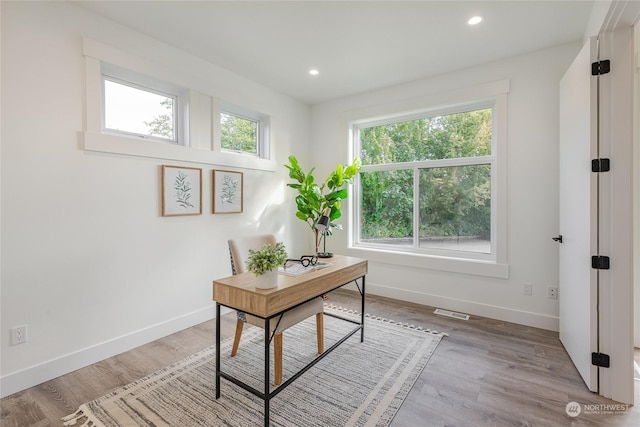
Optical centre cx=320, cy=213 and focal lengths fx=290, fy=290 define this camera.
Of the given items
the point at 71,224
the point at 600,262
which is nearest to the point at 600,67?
the point at 600,262

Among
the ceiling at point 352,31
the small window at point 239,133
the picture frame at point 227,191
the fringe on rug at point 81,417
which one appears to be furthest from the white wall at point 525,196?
the fringe on rug at point 81,417

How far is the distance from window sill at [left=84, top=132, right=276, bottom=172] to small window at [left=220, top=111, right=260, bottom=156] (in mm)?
212

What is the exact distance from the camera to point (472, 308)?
10.7ft

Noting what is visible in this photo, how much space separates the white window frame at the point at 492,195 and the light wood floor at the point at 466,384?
69cm

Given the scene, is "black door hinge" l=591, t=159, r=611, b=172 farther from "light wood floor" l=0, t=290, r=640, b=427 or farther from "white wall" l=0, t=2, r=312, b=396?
"white wall" l=0, t=2, r=312, b=396

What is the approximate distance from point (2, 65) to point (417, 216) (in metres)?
3.94

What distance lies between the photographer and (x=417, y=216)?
12.3 ft

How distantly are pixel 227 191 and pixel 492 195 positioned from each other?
296 centimetres

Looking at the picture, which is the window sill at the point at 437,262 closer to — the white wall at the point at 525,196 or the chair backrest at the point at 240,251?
the white wall at the point at 525,196

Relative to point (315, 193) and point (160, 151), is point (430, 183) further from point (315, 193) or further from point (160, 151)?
point (160, 151)

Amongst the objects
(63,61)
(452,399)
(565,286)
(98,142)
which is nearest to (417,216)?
(565,286)

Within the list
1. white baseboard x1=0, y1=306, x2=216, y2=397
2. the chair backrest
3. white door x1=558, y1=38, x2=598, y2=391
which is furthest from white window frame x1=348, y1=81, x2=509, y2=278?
white baseboard x1=0, y1=306, x2=216, y2=397

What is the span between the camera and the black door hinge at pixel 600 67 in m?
1.83

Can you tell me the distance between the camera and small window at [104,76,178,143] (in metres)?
2.50
